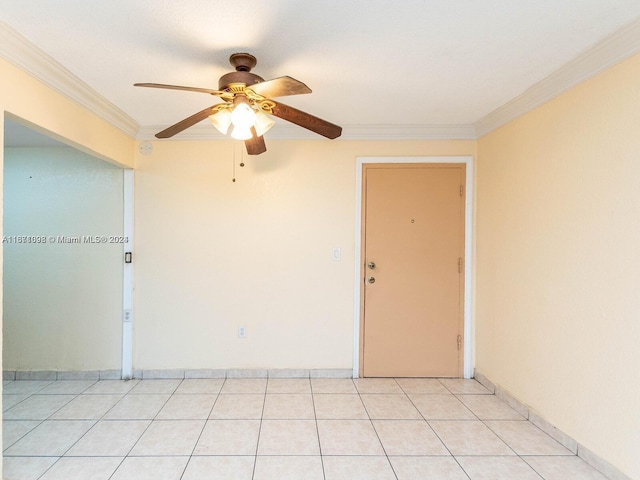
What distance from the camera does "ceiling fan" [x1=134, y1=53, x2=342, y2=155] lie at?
161cm

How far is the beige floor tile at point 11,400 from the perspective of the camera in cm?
257

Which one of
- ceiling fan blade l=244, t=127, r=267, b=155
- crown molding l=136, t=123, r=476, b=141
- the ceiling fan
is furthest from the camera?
crown molding l=136, t=123, r=476, b=141

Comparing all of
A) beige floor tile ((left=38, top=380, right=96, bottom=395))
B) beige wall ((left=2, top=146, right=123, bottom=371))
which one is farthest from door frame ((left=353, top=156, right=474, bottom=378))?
beige floor tile ((left=38, top=380, right=96, bottom=395))

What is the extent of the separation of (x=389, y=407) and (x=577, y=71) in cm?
249

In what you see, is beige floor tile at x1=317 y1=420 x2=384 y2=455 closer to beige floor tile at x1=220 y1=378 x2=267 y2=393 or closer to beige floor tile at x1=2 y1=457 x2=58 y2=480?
beige floor tile at x1=220 y1=378 x2=267 y2=393

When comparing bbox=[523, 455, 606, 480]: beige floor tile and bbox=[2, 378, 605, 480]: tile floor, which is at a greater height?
bbox=[523, 455, 606, 480]: beige floor tile

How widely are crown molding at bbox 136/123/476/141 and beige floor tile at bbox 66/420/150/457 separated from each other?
2.28m

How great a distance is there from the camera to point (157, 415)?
8.04 ft

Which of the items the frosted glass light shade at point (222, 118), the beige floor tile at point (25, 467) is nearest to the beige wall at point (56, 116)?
the frosted glass light shade at point (222, 118)

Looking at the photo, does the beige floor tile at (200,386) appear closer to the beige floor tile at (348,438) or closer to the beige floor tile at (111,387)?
the beige floor tile at (111,387)

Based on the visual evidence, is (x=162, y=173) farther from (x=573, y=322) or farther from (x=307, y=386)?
(x=573, y=322)

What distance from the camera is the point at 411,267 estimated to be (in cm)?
312

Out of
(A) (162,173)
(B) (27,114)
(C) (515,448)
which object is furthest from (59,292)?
(C) (515,448)

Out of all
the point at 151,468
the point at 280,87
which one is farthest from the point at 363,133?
the point at 151,468
